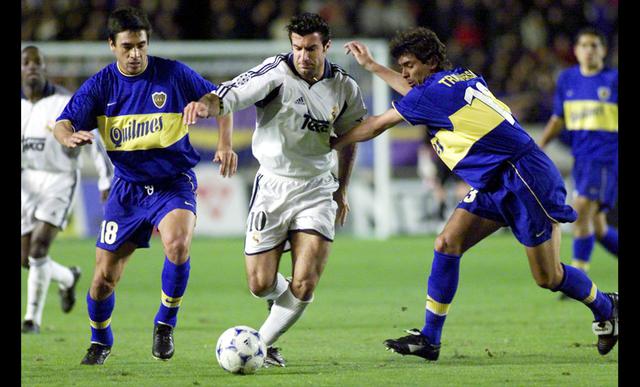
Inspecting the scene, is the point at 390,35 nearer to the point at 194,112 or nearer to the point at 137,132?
the point at 137,132

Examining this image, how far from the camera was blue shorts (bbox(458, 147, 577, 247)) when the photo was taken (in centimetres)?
722

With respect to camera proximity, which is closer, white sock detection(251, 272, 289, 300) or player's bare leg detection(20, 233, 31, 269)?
white sock detection(251, 272, 289, 300)

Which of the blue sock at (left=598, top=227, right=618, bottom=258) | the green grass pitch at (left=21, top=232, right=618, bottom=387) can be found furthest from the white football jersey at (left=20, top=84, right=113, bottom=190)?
the blue sock at (left=598, top=227, right=618, bottom=258)

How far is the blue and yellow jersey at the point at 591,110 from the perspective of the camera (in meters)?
11.4

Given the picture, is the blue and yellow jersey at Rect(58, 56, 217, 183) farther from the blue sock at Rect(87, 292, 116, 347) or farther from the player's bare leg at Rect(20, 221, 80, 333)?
the player's bare leg at Rect(20, 221, 80, 333)

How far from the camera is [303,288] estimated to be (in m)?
7.28

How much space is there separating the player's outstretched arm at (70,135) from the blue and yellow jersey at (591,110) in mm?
5791

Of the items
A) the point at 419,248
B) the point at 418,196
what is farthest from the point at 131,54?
the point at 418,196

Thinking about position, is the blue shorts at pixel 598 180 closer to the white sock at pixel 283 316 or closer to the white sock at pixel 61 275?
the white sock at pixel 283 316

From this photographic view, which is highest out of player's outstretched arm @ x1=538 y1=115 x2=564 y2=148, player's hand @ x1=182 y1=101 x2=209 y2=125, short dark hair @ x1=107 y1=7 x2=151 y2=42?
short dark hair @ x1=107 y1=7 x2=151 y2=42

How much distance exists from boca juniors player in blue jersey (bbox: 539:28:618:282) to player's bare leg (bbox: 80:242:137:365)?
536 centimetres

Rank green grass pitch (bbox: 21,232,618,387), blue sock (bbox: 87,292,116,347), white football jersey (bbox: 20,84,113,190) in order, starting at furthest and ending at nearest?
white football jersey (bbox: 20,84,113,190) < blue sock (bbox: 87,292,116,347) < green grass pitch (bbox: 21,232,618,387)

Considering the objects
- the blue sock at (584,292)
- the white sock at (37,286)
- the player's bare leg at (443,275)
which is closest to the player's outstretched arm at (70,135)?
the player's bare leg at (443,275)

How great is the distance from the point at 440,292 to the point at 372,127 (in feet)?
4.05
